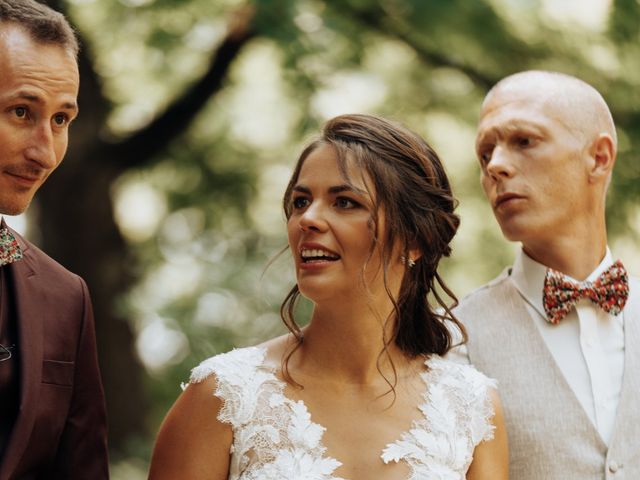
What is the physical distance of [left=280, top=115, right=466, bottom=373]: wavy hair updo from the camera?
3252 mm

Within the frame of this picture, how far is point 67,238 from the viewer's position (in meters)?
7.22

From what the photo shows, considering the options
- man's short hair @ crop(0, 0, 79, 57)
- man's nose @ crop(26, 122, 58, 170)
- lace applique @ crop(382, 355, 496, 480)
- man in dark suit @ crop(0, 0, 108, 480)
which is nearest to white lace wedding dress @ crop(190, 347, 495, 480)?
lace applique @ crop(382, 355, 496, 480)

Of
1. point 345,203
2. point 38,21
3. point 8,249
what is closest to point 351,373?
point 345,203

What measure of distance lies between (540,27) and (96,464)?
15.9ft

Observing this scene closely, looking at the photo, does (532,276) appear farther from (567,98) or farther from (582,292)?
(567,98)

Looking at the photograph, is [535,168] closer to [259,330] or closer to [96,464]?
[96,464]

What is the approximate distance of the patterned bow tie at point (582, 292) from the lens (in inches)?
148

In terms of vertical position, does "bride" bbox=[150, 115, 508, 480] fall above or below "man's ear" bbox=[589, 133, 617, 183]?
below

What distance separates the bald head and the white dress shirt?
529mm

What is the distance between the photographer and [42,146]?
2.78 meters

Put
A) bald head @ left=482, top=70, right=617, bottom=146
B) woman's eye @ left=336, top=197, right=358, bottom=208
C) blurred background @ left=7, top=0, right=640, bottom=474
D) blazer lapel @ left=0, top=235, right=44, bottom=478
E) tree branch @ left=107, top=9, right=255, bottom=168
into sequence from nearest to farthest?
blazer lapel @ left=0, top=235, right=44, bottom=478 < woman's eye @ left=336, top=197, right=358, bottom=208 < bald head @ left=482, top=70, right=617, bottom=146 < blurred background @ left=7, top=0, right=640, bottom=474 < tree branch @ left=107, top=9, right=255, bottom=168

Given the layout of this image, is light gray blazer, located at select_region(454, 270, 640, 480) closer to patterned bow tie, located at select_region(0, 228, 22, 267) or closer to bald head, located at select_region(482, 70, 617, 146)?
bald head, located at select_region(482, 70, 617, 146)

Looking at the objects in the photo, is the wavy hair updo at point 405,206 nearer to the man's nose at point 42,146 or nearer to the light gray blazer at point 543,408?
the light gray blazer at point 543,408

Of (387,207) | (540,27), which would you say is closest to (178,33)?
(540,27)
